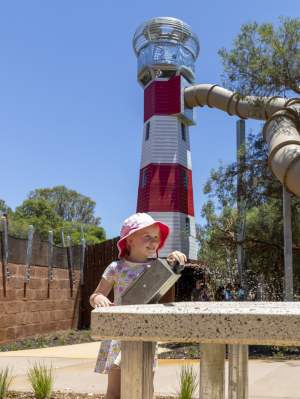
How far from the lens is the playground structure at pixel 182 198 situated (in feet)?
5.19

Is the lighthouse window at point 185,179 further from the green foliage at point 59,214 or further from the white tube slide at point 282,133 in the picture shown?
the green foliage at point 59,214

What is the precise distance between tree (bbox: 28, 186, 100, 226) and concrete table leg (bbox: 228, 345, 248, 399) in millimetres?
55154

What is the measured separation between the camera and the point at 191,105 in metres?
22.9

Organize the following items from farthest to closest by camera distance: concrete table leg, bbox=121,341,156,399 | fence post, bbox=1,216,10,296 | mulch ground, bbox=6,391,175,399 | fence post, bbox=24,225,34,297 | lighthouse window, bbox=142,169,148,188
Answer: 1. lighthouse window, bbox=142,169,148,188
2. fence post, bbox=24,225,34,297
3. fence post, bbox=1,216,10,296
4. mulch ground, bbox=6,391,175,399
5. concrete table leg, bbox=121,341,156,399

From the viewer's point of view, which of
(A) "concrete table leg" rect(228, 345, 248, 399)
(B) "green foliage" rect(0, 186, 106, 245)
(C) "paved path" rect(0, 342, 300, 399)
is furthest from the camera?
(B) "green foliage" rect(0, 186, 106, 245)

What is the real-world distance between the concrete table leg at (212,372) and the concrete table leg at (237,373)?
0.41 ft

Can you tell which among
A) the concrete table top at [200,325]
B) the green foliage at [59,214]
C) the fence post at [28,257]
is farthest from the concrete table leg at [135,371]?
the green foliage at [59,214]

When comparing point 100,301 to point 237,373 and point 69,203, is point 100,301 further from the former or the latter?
point 69,203

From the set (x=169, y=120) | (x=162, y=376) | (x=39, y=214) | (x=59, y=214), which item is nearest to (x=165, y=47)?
(x=169, y=120)

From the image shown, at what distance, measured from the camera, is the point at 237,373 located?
1.95 metres

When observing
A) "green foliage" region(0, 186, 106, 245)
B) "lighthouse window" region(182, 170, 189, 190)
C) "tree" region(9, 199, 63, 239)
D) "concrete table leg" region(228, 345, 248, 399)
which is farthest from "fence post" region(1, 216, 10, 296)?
"tree" region(9, 199, 63, 239)

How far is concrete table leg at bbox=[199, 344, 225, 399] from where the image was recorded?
1.80m

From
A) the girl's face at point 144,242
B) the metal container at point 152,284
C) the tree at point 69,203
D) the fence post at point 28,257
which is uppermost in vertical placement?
the tree at point 69,203

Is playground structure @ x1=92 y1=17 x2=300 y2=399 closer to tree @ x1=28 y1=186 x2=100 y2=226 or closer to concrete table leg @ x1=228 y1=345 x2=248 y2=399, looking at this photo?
concrete table leg @ x1=228 y1=345 x2=248 y2=399
